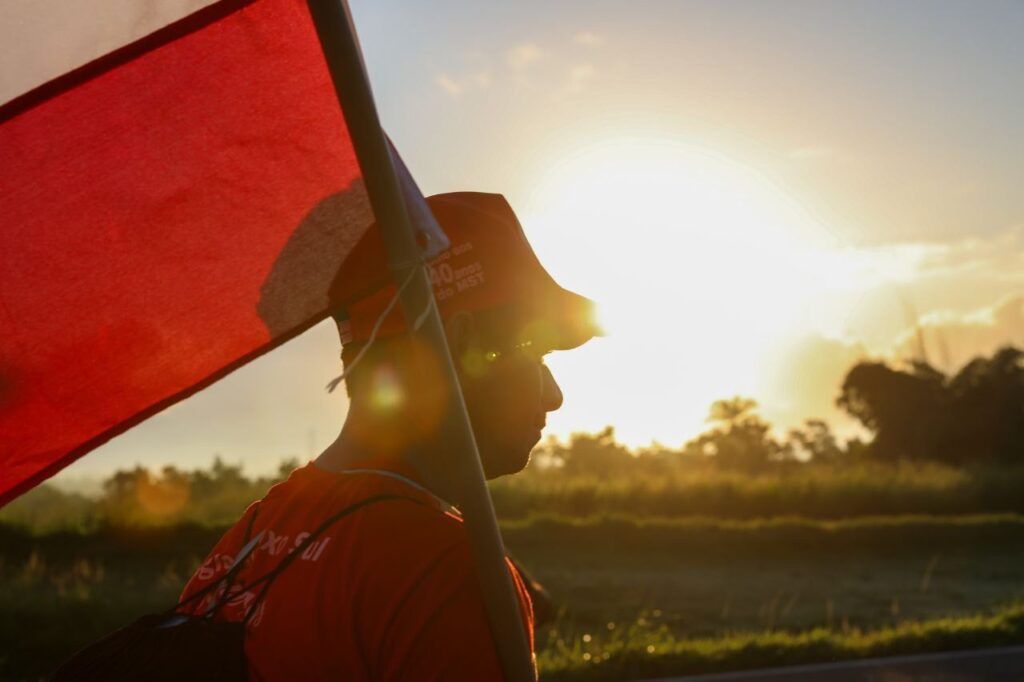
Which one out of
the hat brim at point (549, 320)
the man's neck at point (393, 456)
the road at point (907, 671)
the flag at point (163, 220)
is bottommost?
the road at point (907, 671)

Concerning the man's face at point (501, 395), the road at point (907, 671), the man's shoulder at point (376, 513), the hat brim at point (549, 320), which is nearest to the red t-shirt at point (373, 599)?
the man's shoulder at point (376, 513)

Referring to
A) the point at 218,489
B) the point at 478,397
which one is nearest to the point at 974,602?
the point at 218,489

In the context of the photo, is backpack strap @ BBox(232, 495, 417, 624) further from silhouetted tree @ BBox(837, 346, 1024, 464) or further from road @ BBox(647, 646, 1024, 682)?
silhouetted tree @ BBox(837, 346, 1024, 464)

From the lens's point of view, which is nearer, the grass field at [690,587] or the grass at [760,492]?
the grass field at [690,587]

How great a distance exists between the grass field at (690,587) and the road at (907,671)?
0.98ft

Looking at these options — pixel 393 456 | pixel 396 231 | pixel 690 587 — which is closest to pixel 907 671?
pixel 690 587

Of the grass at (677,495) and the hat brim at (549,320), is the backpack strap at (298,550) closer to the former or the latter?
the hat brim at (549,320)

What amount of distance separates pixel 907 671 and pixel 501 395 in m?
7.74

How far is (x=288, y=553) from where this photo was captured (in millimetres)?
1696

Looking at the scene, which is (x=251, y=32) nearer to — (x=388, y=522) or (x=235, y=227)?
(x=235, y=227)

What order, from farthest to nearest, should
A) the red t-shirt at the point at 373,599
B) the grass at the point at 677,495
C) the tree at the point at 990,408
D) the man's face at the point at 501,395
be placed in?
1. the tree at the point at 990,408
2. the grass at the point at 677,495
3. the man's face at the point at 501,395
4. the red t-shirt at the point at 373,599

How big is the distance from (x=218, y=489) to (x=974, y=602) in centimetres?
1149

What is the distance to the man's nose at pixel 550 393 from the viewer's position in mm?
2174

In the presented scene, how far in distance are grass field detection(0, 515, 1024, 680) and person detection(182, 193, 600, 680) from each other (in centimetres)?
670
